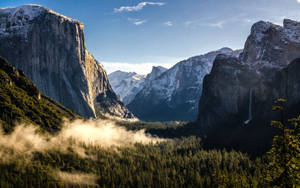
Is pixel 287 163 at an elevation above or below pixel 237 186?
above

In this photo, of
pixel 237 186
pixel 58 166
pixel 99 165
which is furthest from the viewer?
pixel 99 165

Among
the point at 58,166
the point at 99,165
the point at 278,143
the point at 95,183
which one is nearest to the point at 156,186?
the point at 95,183

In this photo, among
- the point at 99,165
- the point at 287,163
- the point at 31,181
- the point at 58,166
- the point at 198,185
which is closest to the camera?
the point at 287,163

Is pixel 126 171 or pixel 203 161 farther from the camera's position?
pixel 203 161

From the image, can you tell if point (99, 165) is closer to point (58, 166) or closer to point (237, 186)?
point (58, 166)

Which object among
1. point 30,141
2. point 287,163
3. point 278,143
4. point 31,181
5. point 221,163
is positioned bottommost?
Result: point 221,163

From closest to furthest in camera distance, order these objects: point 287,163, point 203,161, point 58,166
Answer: point 287,163, point 58,166, point 203,161

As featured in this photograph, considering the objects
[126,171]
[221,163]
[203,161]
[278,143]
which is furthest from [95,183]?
[278,143]

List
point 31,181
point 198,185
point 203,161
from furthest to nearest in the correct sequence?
1. point 203,161
2. point 198,185
3. point 31,181

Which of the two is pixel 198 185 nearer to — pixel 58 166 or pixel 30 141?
pixel 58 166
